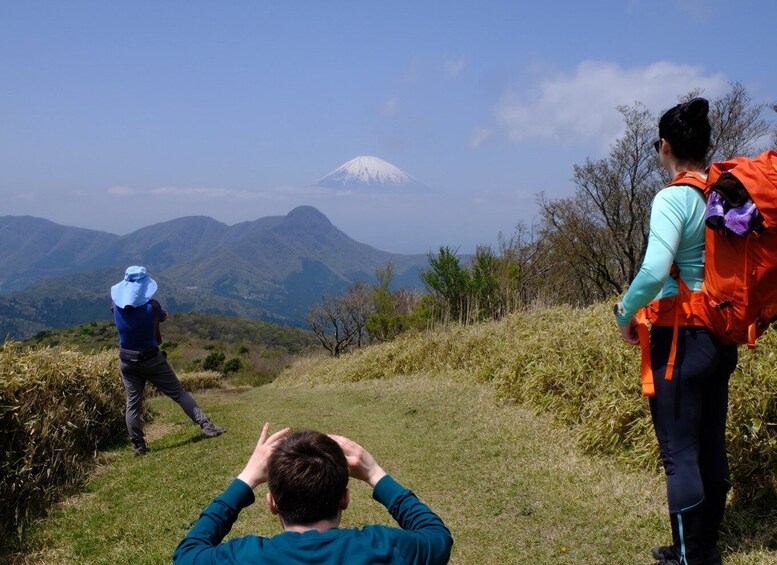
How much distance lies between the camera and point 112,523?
4520mm

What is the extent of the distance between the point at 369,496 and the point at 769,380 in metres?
3.17

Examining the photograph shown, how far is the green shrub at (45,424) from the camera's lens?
4.53 metres

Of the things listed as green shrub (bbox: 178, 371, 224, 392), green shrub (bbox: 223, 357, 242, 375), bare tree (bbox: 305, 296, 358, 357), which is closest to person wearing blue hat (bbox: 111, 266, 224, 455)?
green shrub (bbox: 178, 371, 224, 392)

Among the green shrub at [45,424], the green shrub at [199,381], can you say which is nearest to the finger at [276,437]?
the green shrub at [45,424]

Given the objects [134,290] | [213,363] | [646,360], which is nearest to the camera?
[646,360]

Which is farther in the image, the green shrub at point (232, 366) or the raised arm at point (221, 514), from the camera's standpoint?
the green shrub at point (232, 366)

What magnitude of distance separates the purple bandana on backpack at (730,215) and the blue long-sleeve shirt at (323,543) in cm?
168

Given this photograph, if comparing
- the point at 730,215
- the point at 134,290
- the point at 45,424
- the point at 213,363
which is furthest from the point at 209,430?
the point at 213,363

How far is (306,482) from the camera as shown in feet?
5.39

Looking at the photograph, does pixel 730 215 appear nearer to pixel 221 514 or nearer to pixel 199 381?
pixel 221 514

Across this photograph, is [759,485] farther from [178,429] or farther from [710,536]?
[178,429]

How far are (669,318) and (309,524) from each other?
180cm

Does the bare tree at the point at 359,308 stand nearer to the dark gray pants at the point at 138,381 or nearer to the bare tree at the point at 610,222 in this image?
the bare tree at the point at 610,222

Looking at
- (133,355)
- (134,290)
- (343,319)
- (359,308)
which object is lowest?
(343,319)
